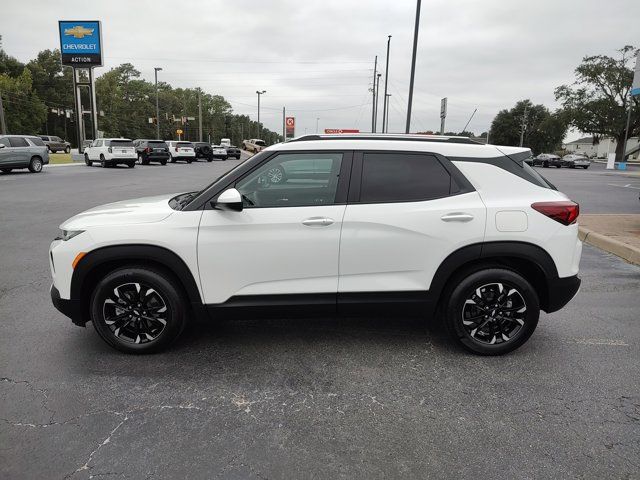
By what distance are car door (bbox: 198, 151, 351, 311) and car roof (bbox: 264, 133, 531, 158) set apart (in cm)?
24

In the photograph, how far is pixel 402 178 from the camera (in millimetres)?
3656

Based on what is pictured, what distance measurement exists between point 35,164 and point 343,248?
23224 millimetres

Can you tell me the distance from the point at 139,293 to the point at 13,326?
1.60m

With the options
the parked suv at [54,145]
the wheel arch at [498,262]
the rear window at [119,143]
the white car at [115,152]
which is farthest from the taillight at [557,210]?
the parked suv at [54,145]

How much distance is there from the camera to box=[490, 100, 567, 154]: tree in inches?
3734

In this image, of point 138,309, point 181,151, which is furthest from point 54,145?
point 138,309

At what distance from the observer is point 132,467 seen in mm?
2467

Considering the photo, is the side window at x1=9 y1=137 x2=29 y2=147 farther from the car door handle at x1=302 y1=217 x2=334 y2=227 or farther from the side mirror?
the car door handle at x1=302 y1=217 x2=334 y2=227

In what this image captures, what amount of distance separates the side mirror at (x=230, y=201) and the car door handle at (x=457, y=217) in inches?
59.4

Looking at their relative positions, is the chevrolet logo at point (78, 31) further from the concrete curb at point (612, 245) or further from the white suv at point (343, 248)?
the white suv at point (343, 248)

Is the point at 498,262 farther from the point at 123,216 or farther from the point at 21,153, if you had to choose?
the point at 21,153

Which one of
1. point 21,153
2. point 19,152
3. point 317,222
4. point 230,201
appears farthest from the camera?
point 21,153

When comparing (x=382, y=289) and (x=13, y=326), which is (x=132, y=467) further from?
(x=13, y=326)

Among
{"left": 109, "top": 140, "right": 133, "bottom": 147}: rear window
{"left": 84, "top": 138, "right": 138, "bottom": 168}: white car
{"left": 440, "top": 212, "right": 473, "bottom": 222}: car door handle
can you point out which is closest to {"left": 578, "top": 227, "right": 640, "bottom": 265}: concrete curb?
{"left": 440, "top": 212, "right": 473, "bottom": 222}: car door handle
